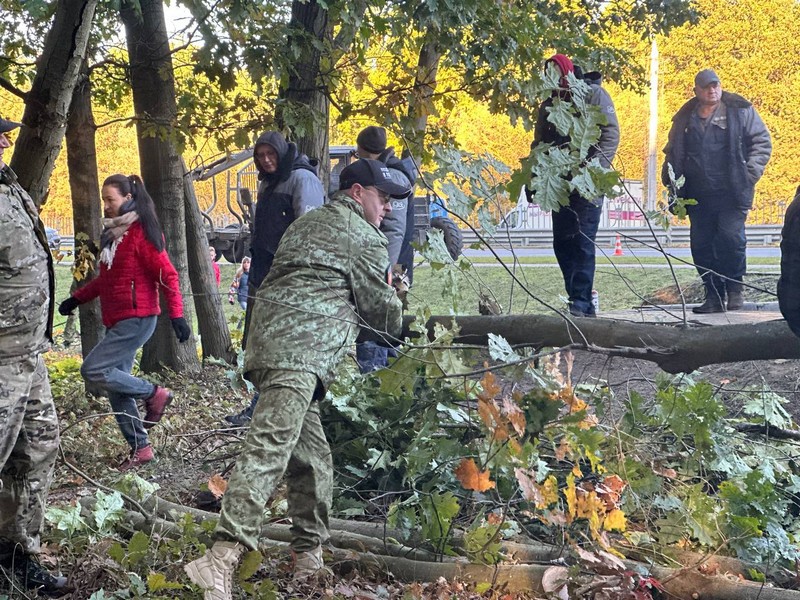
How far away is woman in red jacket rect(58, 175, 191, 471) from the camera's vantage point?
249 inches

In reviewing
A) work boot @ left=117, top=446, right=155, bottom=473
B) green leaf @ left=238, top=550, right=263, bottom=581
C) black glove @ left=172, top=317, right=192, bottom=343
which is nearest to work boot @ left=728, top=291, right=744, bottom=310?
black glove @ left=172, top=317, right=192, bottom=343

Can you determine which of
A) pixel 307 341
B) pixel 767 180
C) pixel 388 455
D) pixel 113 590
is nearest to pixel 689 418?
pixel 388 455

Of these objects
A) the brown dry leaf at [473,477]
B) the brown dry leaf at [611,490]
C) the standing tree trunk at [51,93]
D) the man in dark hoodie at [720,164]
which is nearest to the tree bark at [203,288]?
the standing tree trunk at [51,93]

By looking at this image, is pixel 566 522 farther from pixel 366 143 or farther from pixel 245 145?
pixel 245 145

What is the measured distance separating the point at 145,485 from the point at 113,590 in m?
1.14

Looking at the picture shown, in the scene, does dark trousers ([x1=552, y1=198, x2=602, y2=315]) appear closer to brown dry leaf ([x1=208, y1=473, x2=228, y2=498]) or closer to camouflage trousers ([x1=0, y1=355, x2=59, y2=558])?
brown dry leaf ([x1=208, y1=473, x2=228, y2=498])

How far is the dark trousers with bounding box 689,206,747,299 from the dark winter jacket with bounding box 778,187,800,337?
150 inches

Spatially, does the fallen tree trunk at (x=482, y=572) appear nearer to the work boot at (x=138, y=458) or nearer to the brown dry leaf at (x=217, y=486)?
the brown dry leaf at (x=217, y=486)

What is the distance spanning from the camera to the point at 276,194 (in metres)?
6.77

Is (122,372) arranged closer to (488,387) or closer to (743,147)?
(488,387)

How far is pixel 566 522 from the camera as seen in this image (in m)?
4.07

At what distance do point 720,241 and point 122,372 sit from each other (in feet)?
16.2

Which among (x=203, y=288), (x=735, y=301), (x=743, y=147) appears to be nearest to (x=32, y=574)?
(x=735, y=301)

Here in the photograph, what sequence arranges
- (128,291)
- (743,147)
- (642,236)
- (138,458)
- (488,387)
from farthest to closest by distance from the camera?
1. (642,236)
2. (743,147)
3. (128,291)
4. (138,458)
5. (488,387)
